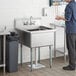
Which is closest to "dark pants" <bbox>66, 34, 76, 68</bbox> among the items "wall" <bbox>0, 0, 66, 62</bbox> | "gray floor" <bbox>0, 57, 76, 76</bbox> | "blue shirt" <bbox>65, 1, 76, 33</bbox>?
"blue shirt" <bbox>65, 1, 76, 33</bbox>

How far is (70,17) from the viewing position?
4.38m

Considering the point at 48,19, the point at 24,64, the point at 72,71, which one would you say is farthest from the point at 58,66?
the point at 48,19

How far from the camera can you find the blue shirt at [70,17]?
14.4 ft

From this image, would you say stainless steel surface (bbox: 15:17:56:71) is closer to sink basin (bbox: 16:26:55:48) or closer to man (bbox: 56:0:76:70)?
sink basin (bbox: 16:26:55:48)

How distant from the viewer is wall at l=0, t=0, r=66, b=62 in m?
4.87

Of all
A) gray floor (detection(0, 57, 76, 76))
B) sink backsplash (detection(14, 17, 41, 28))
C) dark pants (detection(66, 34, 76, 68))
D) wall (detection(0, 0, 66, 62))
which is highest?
wall (detection(0, 0, 66, 62))

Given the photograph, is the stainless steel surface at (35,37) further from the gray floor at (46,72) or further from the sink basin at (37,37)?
the gray floor at (46,72)

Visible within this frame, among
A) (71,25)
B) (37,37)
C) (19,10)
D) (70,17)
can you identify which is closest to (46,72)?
(37,37)

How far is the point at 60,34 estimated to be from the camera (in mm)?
5598

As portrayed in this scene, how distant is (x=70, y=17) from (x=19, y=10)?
4.00ft

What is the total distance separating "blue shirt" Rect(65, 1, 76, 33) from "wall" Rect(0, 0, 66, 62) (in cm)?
99

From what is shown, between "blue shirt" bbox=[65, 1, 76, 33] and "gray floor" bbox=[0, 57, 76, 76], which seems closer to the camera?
"blue shirt" bbox=[65, 1, 76, 33]

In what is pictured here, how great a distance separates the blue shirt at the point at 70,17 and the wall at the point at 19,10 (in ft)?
3.24

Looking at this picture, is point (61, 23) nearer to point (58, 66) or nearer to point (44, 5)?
point (44, 5)
